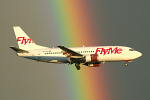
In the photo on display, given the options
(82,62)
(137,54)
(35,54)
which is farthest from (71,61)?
(137,54)

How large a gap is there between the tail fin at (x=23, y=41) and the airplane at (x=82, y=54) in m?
1.33

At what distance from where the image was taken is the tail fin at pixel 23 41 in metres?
100

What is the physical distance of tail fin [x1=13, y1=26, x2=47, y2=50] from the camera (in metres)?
100

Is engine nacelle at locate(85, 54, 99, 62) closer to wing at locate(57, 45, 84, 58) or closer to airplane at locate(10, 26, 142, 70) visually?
airplane at locate(10, 26, 142, 70)

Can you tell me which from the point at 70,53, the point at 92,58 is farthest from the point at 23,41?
the point at 92,58

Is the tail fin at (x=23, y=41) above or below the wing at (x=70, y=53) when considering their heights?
A: above

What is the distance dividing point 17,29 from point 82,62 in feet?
64.1

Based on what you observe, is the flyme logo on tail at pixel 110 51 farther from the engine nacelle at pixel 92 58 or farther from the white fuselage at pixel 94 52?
the engine nacelle at pixel 92 58

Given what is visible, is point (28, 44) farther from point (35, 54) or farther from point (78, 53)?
point (78, 53)

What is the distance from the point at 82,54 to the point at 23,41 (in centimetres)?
1650

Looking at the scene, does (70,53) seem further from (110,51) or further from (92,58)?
(110,51)

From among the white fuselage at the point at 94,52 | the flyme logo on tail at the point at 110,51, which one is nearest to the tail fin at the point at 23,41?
the white fuselage at the point at 94,52

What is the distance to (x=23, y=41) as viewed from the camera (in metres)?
102

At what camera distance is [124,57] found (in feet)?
303
